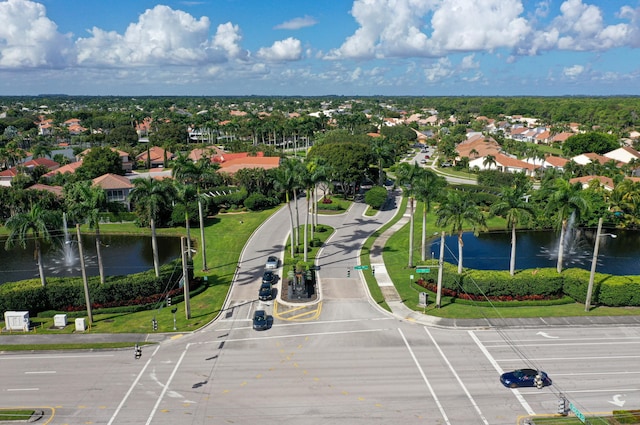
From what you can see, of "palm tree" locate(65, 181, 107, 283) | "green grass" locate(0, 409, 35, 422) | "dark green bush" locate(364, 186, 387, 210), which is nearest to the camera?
"green grass" locate(0, 409, 35, 422)

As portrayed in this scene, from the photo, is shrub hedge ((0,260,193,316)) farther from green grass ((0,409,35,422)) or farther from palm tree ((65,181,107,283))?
green grass ((0,409,35,422))

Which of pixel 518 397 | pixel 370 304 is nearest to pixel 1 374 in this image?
pixel 370 304

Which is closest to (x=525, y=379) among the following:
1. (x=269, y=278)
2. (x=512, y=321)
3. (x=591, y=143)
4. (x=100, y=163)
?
(x=512, y=321)

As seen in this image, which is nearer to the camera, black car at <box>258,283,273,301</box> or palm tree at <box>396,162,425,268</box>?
black car at <box>258,283,273,301</box>

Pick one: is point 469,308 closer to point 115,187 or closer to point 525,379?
point 525,379

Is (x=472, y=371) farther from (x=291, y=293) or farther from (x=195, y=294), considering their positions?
(x=195, y=294)

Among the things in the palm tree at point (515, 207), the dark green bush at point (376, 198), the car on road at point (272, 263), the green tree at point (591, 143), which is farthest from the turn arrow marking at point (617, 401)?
the green tree at point (591, 143)

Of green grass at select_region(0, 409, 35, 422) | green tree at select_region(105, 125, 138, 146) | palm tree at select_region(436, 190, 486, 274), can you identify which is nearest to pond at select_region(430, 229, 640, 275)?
palm tree at select_region(436, 190, 486, 274)

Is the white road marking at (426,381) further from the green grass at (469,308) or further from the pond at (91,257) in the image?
the pond at (91,257)
